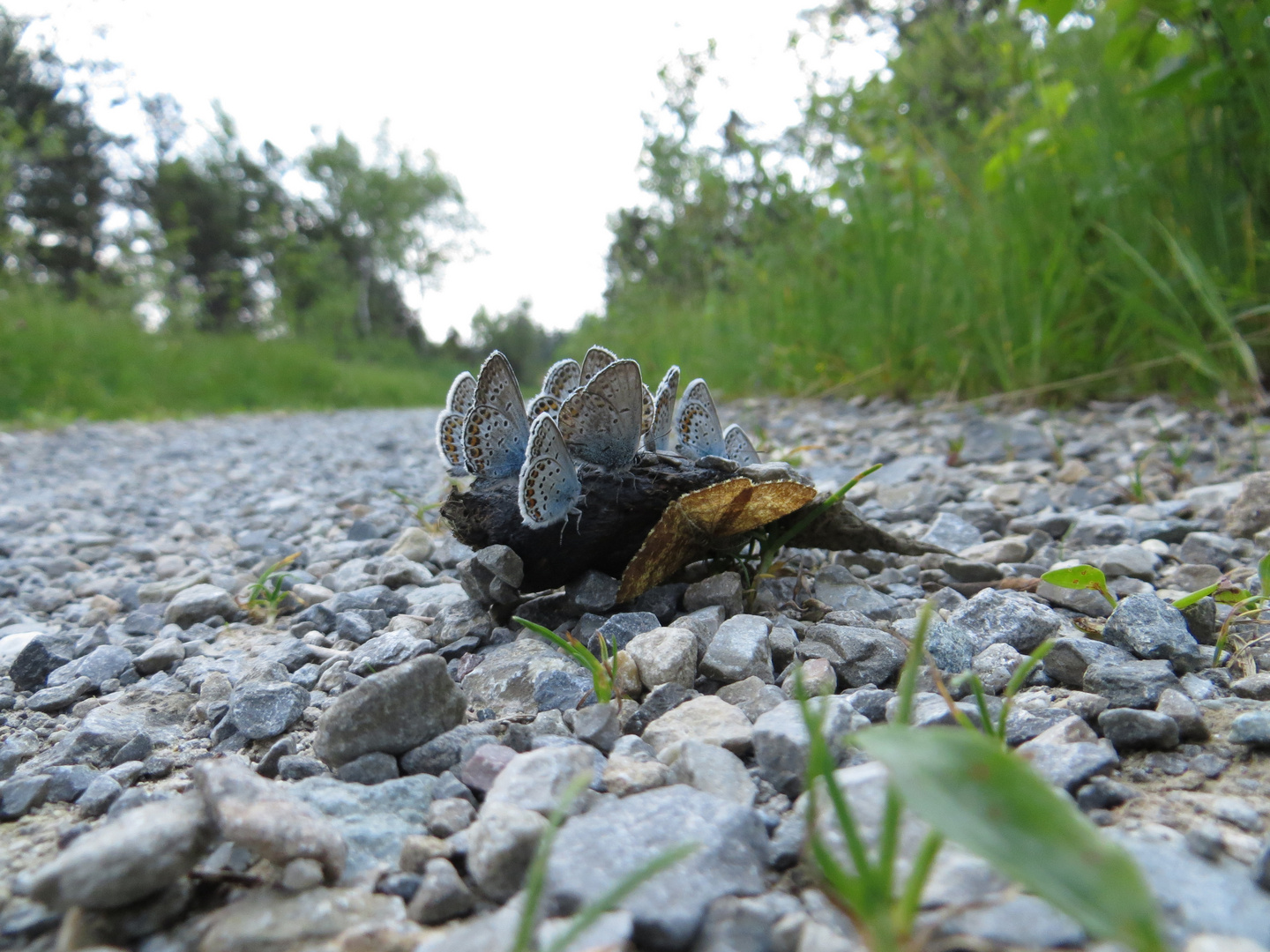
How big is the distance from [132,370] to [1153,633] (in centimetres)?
1315

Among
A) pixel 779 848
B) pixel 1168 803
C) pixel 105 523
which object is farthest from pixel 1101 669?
pixel 105 523

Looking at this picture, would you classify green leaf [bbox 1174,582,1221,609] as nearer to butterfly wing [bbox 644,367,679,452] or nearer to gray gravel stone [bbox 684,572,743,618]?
gray gravel stone [bbox 684,572,743,618]

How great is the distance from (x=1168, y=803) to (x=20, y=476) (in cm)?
718

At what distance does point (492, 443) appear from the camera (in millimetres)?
1896

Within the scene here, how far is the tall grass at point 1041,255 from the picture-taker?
4.01 meters

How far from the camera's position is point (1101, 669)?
1406 mm

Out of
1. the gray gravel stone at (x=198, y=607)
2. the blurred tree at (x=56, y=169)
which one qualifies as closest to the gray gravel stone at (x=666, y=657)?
the gray gravel stone at (x=198, y=607)

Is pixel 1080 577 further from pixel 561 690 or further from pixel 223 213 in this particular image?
pixel 223 213

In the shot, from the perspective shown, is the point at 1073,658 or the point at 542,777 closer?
the point at 542,777

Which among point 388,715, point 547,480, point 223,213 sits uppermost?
point 223,213

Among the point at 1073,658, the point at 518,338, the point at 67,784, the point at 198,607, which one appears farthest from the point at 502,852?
the point at 518,338

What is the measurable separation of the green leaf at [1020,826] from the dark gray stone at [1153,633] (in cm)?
101

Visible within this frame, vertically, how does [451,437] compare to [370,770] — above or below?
above

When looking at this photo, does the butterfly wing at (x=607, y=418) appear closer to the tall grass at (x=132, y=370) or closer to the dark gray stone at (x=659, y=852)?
the dark gray stone at (x=659, y=852)
